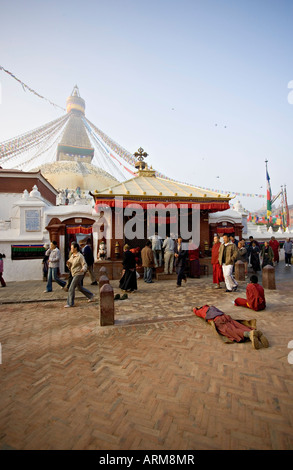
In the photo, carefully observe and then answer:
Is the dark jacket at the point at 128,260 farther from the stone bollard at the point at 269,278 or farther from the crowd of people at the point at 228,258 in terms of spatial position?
the stone bollard at the point at 269,278

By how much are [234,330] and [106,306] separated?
2649 mm

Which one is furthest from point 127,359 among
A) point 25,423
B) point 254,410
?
point 254,410

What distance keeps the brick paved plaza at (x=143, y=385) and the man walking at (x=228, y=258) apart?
2.11 m

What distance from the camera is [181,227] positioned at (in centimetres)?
1248

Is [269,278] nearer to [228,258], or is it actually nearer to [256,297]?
[228,258]

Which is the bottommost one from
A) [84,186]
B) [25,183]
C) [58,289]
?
[58,289]

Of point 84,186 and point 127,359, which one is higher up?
point 84,186

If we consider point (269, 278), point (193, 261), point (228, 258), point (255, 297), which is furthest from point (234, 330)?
point (193, 261)

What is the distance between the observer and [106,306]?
5102mm

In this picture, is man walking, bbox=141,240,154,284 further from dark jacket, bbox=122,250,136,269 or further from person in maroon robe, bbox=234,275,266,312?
person in maroon robe, bbox=234,275,266,312

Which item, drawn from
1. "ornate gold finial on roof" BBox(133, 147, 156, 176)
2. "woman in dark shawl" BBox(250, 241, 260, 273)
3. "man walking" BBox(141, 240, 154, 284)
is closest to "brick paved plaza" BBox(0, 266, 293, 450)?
"man walking" BBox(141, 240, 154, 284)

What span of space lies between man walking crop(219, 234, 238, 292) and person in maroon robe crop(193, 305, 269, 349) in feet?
9.36

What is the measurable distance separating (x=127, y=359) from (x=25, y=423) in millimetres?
1558
